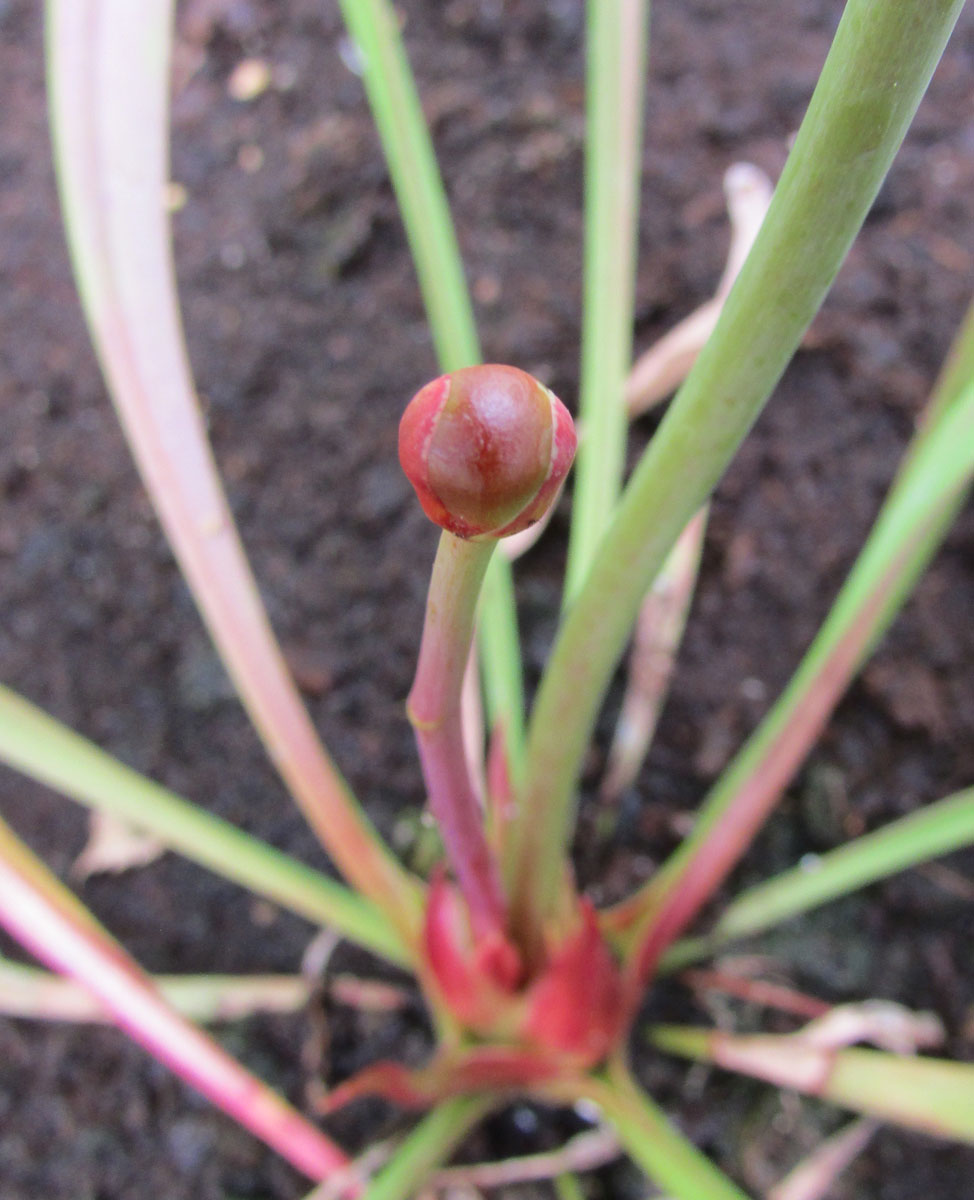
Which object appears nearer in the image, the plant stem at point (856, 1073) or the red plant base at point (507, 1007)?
the plant stem at point (856, 1073)

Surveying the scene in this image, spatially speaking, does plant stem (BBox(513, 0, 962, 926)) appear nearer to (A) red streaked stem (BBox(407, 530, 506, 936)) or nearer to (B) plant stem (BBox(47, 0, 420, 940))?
(A) red streaked stem (BBox(407, 530, 506, 936))

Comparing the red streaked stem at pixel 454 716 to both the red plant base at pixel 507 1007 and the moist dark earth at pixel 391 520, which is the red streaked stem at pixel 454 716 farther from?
the moist dark earth at pixel 391 520

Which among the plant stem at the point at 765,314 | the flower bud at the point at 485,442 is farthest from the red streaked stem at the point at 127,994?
the flower bud at the point at 485,442

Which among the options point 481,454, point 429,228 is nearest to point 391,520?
point 429,228

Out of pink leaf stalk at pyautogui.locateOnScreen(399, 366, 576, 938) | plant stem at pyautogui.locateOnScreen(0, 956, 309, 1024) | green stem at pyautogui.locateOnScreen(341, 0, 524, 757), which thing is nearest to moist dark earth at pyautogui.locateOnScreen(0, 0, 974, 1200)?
plant stem at pyautogui.locateOnScreen(0, 956, 309, 1024)

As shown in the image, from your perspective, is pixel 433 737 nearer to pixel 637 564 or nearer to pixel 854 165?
pixel 637 564

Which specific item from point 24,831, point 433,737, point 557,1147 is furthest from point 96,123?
point 557,1147
